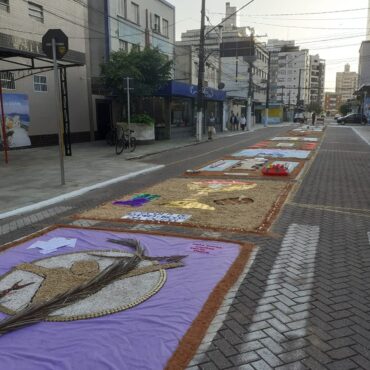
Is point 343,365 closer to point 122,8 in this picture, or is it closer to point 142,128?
point 142,128

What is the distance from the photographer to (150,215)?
7.75 metres

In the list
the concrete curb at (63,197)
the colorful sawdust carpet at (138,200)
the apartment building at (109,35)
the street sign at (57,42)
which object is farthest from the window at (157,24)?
the colorful sawdust carpet at (138,200)

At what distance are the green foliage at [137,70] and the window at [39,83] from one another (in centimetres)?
329

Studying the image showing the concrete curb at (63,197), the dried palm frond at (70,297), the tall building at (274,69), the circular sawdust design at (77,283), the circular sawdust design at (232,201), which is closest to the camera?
the dried palm frond at (70,297)

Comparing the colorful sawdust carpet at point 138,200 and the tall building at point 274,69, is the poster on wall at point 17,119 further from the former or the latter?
the tall building at point 274,69

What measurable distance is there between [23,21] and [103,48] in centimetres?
843

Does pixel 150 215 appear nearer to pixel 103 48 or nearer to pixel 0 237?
pixel 0 237

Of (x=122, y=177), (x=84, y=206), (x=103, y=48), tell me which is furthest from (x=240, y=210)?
(x=103, y=48)

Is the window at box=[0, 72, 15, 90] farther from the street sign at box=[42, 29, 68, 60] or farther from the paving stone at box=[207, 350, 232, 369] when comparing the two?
the paving stone at box=[207, 350, 232, 369]

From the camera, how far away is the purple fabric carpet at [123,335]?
321 cm

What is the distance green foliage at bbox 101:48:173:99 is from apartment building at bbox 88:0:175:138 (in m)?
1.89

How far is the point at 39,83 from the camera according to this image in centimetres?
2186

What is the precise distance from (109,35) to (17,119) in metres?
10.7

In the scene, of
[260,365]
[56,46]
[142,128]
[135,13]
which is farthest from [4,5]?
[260,365]
